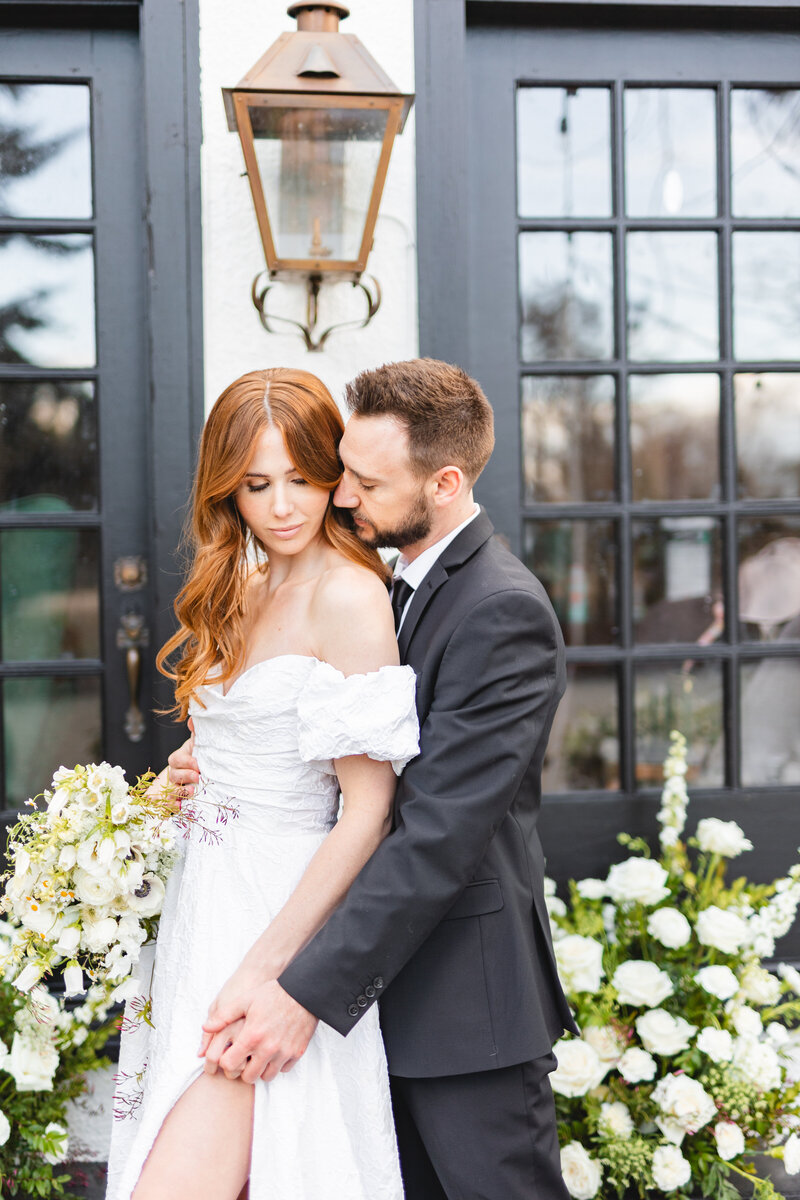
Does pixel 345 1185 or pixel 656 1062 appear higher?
pixel 345 1185

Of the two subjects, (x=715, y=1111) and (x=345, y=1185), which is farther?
(x=715, y=1111)

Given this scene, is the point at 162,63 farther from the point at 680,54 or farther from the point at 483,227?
the point at 680,54

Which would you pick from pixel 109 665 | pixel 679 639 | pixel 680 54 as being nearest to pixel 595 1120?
pixel 679 639

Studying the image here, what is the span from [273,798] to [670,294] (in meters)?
2.01

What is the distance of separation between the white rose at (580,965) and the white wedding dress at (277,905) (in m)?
0.84

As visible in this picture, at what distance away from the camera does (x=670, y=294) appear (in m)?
2.90

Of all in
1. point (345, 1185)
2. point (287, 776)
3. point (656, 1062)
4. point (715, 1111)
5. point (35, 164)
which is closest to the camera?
point (345, 1185)

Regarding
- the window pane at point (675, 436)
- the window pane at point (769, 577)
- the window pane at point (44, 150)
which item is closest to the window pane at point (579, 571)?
the window pane at point (675, 436)

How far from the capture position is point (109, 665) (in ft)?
9.03

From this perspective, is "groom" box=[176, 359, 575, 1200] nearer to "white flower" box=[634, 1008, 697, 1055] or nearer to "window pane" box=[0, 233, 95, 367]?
"white flower" box=[634, 1008, 697, 1055]

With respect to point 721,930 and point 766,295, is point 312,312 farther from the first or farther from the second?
point 721,930

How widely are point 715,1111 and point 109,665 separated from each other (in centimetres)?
195

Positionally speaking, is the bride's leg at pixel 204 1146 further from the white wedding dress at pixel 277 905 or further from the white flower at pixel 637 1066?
the white flower at pixel 637 1066

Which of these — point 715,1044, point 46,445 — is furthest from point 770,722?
point 46,445
